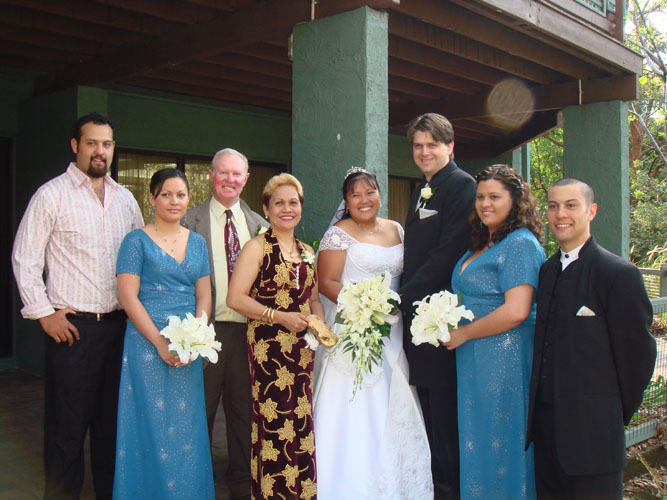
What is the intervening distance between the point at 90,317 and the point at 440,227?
6.89 feet

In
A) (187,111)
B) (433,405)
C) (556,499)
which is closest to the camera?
(556,499)

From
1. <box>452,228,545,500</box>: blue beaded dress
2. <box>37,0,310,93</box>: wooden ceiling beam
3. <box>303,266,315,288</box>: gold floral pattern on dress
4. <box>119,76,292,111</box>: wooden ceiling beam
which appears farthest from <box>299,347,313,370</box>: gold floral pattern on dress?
<box>119,76,292,111</box>: wooden ceiling beam

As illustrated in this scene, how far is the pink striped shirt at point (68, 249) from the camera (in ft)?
11.5

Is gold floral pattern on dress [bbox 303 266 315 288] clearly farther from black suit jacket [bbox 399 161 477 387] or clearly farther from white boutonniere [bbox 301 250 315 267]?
black suit jacket [bbox 399 161 477 387]

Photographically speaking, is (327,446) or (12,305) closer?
(327,446)

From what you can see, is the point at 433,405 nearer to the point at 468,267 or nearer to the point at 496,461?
the point at 496,461

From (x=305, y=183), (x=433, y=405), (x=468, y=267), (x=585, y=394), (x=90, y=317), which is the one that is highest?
(x=305, y=183)

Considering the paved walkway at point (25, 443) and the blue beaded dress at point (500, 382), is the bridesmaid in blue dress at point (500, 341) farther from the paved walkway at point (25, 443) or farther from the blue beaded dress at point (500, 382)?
the paved walkway at point (25, 443)

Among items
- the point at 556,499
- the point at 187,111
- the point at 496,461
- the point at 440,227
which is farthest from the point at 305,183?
the point at 187,111

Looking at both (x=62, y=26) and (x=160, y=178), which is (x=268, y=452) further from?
(x=62, y=26)

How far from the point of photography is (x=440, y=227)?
372 centimetres

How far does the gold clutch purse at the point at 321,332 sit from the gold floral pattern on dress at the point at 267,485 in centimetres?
80

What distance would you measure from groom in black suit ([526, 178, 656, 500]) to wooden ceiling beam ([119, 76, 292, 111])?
18.5 ft

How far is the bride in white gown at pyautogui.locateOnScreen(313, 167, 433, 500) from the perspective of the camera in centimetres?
369
